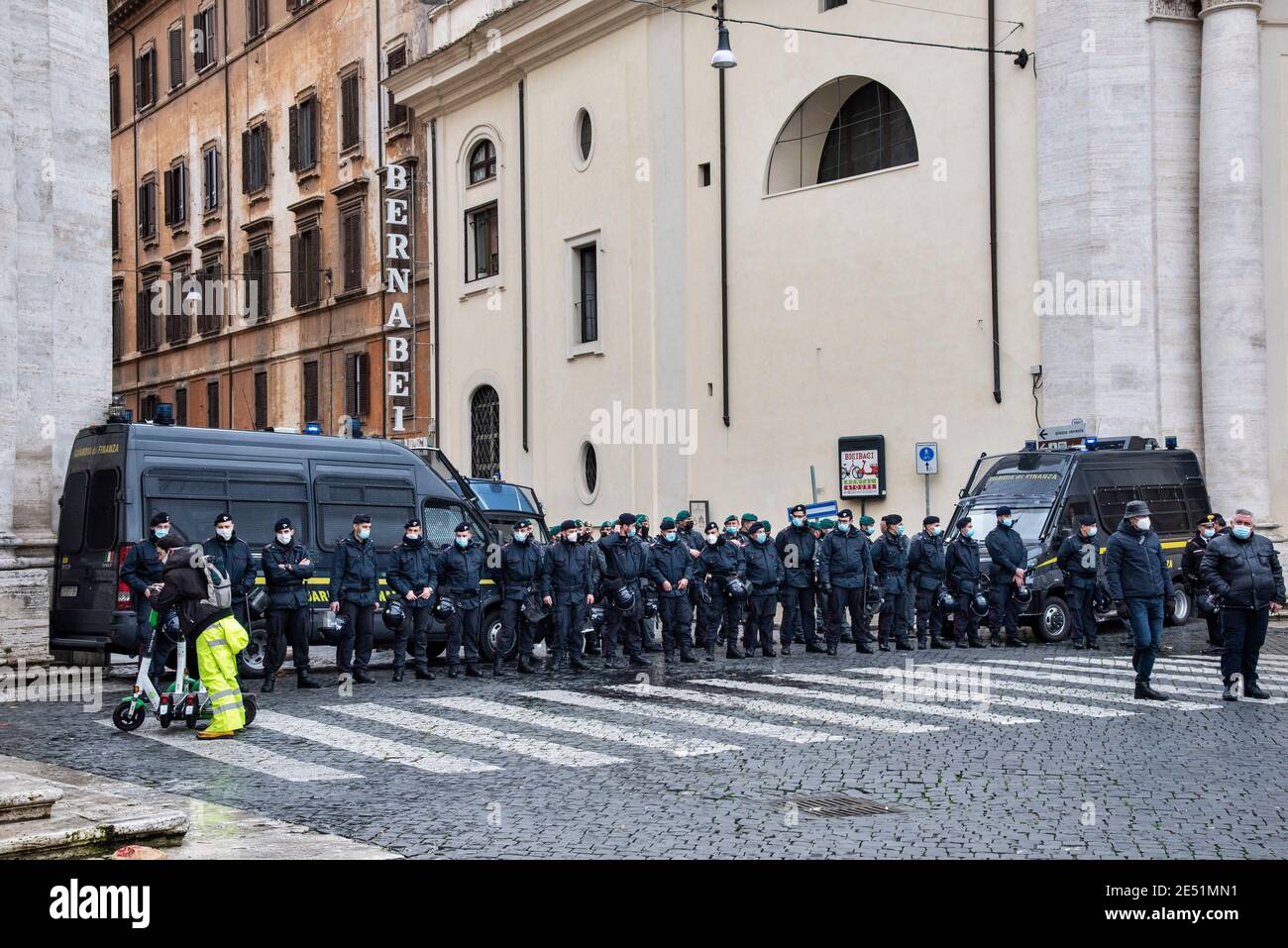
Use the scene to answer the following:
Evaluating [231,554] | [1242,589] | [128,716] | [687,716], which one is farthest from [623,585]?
[1242,589]

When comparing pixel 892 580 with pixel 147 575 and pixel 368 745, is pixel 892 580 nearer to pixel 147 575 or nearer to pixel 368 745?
pixel 147 575

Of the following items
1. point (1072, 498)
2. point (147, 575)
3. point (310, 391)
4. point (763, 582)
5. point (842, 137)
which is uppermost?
point (842, 137)

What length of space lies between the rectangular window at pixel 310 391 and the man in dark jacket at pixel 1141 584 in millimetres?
28131

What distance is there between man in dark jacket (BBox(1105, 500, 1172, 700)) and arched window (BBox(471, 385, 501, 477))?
21.4 meters

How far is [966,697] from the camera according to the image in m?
13.7

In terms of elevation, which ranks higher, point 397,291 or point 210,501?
point 397,291

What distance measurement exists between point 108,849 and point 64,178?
14.5 meters

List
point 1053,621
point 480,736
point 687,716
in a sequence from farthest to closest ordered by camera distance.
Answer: point 1053,621
point 687,716
point 480,736

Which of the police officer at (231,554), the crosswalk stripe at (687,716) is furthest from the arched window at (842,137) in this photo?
the police officer at (231,554)

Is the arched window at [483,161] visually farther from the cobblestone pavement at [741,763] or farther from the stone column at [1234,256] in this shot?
the cobblestone pavement at [741,763]

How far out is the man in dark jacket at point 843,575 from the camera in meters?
18.8

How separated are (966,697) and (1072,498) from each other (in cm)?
714

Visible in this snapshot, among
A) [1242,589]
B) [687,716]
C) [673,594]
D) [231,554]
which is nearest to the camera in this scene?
[687,716]

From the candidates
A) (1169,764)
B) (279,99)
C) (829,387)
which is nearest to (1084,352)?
(829,387)
